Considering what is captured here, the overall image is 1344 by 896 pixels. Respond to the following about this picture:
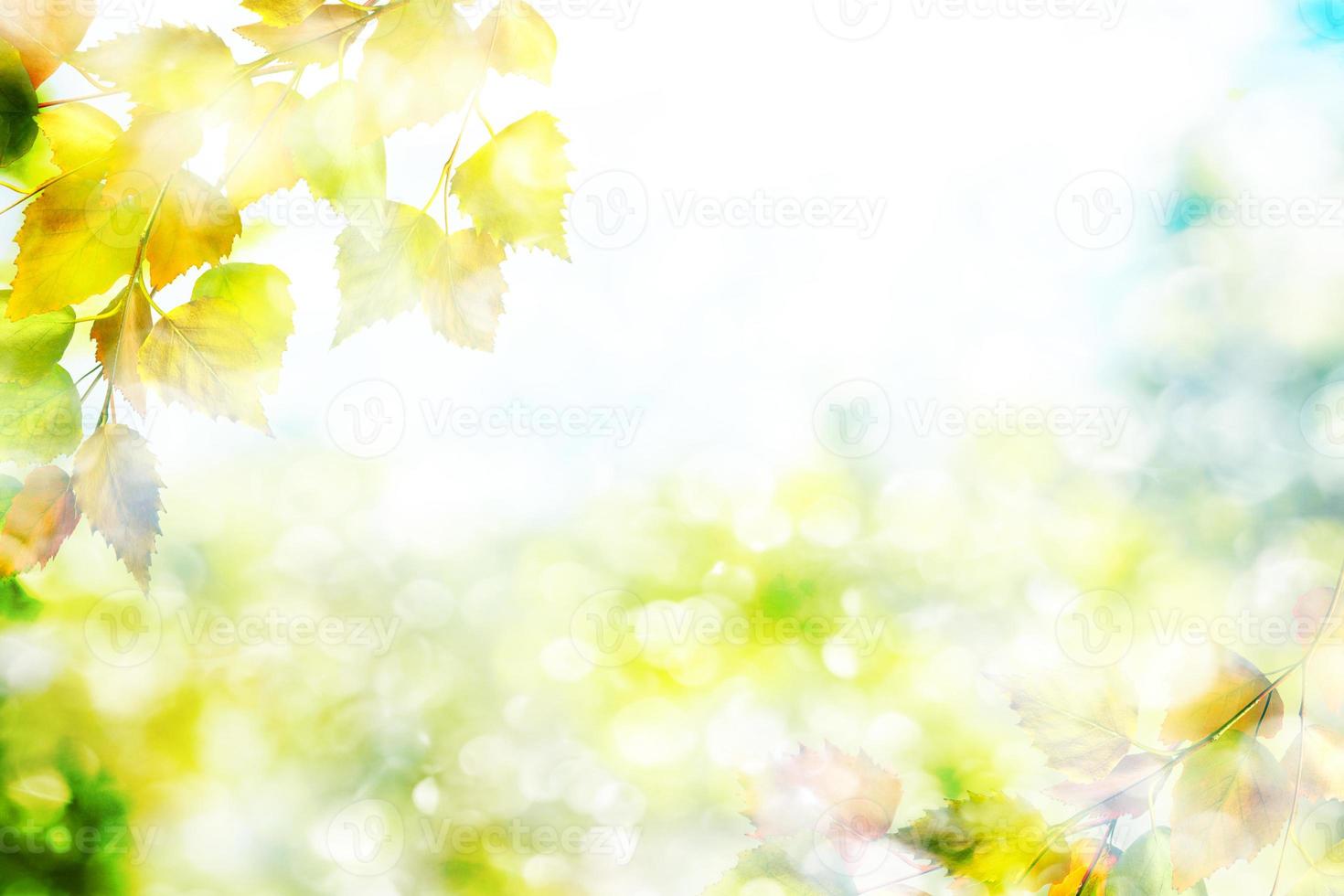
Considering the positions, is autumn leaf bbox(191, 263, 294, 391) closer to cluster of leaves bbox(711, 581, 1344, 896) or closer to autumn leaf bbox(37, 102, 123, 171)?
autumn leaf bbox(37, 102, 123, 171)

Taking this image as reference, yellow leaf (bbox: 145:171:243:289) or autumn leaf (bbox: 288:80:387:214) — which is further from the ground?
autumn leaf (bbox: 288:80:387:214)

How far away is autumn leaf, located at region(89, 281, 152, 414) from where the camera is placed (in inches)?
9.6

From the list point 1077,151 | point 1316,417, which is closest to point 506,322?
point 1077,151

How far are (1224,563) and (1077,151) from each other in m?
0.31

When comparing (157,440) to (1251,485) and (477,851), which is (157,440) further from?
(1251,485)

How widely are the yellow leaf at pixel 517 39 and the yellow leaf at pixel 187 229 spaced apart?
0.31 ft

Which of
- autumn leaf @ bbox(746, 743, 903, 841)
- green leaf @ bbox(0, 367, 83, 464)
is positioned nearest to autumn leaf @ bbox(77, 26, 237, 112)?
green leaf @ bbox(0, 367, 83, 464)

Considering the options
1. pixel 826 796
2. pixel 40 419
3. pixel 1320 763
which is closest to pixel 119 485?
pixel 40 419

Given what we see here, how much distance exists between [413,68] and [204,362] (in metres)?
0.11

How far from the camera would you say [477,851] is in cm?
55

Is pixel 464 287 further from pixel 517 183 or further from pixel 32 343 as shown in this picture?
pixel 32 343

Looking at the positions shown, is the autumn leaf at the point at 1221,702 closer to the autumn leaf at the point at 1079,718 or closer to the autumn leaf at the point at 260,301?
the autumn leaf at the point at 1079,718

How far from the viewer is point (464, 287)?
25cm

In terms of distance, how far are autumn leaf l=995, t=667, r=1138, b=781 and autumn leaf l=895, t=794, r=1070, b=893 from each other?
0.09 feet
